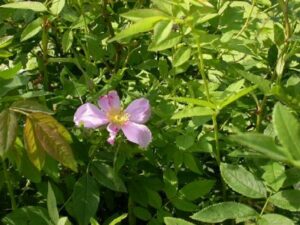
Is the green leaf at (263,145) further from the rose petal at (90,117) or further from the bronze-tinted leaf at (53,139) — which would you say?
the rose petal at (90,117)

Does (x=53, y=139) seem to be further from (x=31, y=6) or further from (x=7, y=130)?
(x=31, y=6)

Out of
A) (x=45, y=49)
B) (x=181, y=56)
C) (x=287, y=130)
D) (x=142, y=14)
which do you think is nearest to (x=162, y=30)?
(x=142, y=14)

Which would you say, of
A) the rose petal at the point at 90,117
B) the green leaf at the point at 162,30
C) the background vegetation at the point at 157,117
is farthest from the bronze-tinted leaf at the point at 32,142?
the green leaf at the point at 162,30

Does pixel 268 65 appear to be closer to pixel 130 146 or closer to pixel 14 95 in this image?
pixel 130 146

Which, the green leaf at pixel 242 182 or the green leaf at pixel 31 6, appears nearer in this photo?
the green leaf at pixel 242 182

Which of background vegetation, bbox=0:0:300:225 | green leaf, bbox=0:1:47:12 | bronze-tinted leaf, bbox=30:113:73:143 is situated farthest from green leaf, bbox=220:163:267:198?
green leaf, bbox=0:1:47:12
